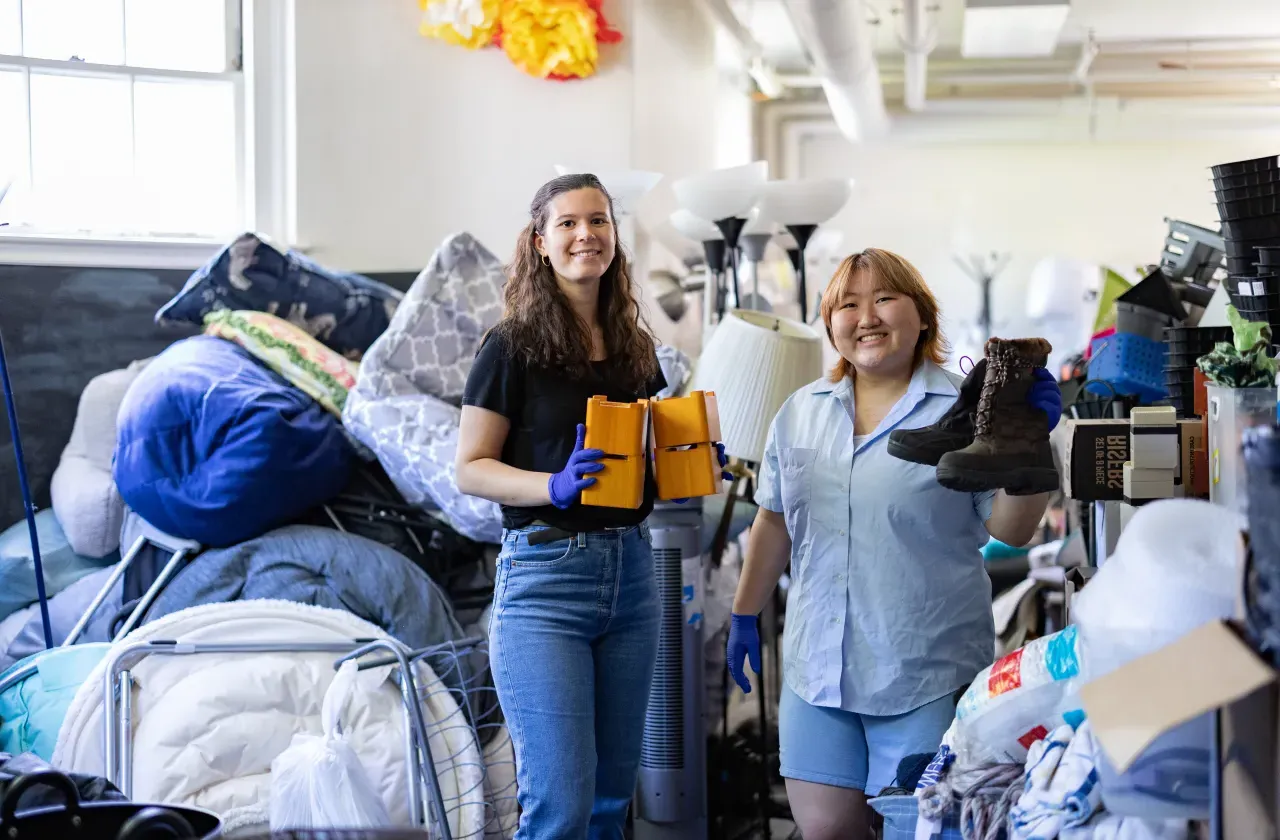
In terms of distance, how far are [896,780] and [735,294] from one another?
2.06 m

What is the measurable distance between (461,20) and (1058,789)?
3747 mm

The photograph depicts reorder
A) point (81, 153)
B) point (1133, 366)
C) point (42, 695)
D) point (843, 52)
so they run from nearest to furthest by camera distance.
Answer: point (1133, 366) < point (42, 695) < point (81, 153) < point (843, 52)

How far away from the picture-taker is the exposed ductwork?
5094 mm

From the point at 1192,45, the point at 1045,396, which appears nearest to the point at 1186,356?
the point at 1045,396

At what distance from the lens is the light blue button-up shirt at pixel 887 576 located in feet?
6.70

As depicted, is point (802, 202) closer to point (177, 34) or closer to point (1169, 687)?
point (177, 34)

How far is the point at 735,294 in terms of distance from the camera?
12.5ft

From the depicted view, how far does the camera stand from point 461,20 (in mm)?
4480

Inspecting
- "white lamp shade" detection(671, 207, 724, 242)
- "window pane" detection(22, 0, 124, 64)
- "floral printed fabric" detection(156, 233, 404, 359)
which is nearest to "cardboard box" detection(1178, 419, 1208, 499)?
"white lamp shade" detection(671, 207, 724, 242)

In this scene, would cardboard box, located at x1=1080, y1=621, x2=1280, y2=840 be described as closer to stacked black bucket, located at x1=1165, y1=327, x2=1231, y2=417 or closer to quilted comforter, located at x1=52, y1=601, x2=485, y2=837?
stacked black bucket, located at x1=1165, y1=327, x2=1231, y2=417

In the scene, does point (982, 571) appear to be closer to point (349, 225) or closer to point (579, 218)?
point (579, 218)

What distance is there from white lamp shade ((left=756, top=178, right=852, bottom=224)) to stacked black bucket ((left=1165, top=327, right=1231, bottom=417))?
1.48 metres

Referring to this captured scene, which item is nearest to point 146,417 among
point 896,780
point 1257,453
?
point 896,780

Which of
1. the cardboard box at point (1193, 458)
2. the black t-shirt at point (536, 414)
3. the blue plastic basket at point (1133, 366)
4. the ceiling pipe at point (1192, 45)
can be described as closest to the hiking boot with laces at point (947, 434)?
the cardboard box at point (1193, 458)
